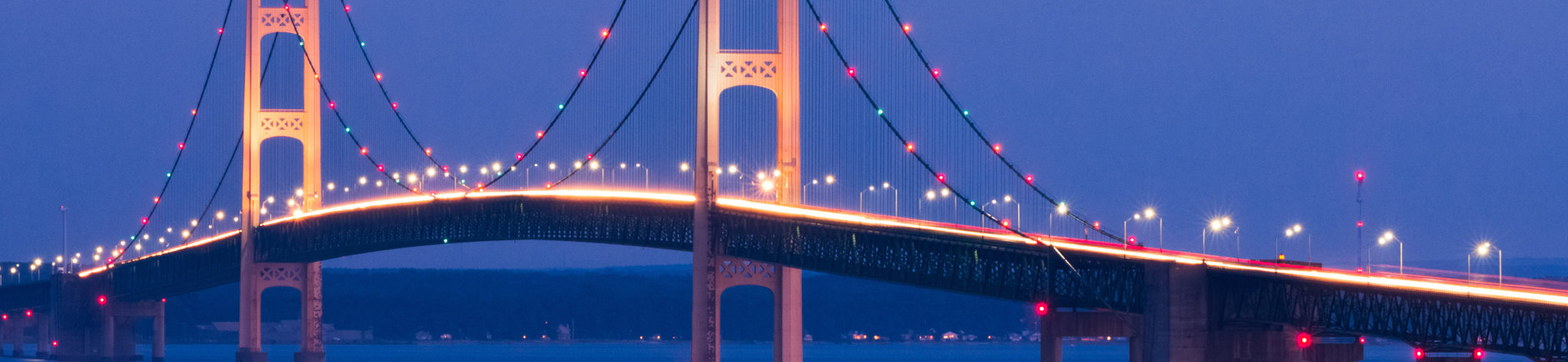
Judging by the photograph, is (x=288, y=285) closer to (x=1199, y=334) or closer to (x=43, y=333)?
(x=43, y=333)

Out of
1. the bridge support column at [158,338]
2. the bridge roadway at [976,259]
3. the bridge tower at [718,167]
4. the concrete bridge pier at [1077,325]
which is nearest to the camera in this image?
the bridge roadway at [976,259]

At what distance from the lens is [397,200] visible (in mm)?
92625

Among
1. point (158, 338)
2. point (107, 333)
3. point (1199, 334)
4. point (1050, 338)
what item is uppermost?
point (1199, 334)

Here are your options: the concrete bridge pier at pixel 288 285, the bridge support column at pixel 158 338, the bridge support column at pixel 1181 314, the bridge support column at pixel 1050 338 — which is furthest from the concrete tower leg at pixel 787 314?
the bridge support column at pixel 158 338

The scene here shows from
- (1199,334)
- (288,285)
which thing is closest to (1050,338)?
(1199,334)

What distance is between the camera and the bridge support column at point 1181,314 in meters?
48.4

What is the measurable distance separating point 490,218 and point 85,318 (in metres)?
48.2

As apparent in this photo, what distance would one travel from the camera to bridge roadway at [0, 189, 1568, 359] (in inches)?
1658

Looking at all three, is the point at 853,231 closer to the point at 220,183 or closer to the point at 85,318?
the point at 220,183

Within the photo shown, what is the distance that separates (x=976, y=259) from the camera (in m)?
57.1

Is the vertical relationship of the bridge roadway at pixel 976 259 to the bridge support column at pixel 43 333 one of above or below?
above

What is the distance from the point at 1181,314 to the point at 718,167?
23.3 meters

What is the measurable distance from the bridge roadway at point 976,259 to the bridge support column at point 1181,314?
0.06m

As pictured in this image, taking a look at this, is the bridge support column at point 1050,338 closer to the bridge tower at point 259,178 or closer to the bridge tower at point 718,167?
the bridge tower at point 718,167
